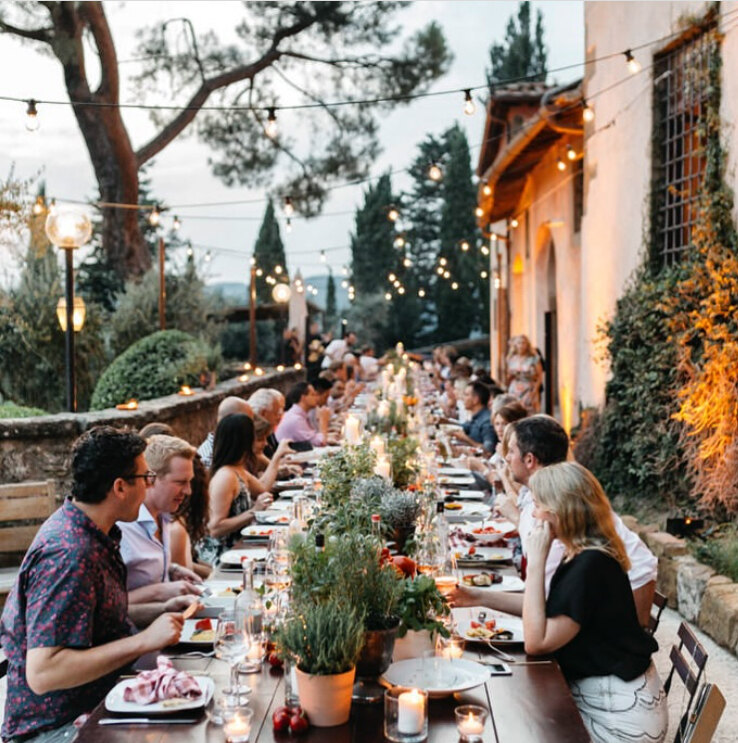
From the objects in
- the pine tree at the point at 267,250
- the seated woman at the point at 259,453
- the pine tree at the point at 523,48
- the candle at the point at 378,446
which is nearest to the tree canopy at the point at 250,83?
the seated woman at the point at 259,453

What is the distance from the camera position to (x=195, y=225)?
30516 millimetres

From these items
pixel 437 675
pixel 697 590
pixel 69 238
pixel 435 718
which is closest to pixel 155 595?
pixel 437 675

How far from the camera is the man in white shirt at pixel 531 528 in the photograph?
10.3 ft

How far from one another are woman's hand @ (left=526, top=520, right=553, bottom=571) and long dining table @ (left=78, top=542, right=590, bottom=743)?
289mm

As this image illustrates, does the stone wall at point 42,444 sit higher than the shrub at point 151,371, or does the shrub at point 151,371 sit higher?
the shrub at point 151,371

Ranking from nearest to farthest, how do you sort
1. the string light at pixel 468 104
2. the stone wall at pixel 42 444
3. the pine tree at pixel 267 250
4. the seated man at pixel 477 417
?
the stone wall at pixel 42 444 → the string light at pixel 468 104 → the seated man at pixel 477 417 → the pine tree at pixel 267 250

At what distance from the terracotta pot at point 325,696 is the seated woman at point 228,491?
2667mm

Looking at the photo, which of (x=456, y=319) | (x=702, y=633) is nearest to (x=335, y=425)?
(x=702, y=633)

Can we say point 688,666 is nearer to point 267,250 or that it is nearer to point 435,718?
point 435,718

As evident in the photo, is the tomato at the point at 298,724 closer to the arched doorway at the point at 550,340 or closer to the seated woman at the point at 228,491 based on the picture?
the seated woman at the point at 228,491

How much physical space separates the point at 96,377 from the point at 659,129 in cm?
768

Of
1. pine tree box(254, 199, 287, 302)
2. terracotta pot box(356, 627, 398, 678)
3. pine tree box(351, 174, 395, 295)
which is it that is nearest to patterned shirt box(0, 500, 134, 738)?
A: terracotta pot box(356, 627, 398, 678)

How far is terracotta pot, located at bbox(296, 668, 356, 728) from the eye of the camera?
A: 86.4 inches

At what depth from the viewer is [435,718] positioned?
2.29 meters
